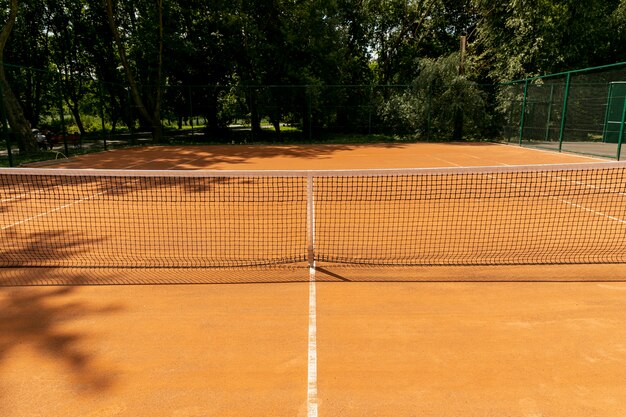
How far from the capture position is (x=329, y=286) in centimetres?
444

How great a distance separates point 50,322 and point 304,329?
93.2 inches

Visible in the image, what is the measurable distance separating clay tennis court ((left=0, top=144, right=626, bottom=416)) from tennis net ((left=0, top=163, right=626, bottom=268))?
0.22ft

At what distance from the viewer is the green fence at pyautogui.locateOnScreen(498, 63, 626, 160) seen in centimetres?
1738

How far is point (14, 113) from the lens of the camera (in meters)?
16.1

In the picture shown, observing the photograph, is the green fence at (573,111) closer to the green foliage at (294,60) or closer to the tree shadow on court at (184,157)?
the green foliage at (294,60)

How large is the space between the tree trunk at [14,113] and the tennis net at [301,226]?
26.6ft

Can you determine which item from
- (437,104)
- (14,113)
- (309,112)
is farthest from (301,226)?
(437,104)

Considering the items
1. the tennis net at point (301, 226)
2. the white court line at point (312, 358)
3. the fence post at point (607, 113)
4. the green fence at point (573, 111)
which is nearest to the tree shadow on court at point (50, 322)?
the tennis net at point (301, 226)

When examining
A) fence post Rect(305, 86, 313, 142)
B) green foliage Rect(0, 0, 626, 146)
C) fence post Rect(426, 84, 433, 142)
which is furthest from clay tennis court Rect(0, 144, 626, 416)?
green foliage Rect(0, 0, 626, 146)

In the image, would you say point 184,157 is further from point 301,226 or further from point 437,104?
point 437,104

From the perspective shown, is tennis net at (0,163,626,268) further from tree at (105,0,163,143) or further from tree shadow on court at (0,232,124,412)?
tree at (105,0,163,143)

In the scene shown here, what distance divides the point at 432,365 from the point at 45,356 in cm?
307

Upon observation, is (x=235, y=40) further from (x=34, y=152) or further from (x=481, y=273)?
(x=481, y=273)

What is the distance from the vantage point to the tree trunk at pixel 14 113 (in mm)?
15703
